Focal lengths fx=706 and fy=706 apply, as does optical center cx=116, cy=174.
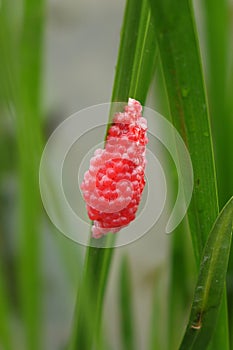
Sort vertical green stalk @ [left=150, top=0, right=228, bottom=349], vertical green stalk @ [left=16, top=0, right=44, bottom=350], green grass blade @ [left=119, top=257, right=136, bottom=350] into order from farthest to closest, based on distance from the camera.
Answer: green grass blade @ [left=119, top=257, right=136, bottom=350] → vertical green stalk @ [left=16, top=0, right=44, bottom=350] → vertical green stalk @ [left=150, top=0, right=228, bottom=349]

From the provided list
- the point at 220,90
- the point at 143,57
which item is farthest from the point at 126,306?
the point at 143,57

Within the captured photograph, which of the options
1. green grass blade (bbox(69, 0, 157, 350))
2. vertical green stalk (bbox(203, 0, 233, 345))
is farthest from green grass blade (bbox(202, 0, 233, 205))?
green grass blade (bbox(69, 0, 157, 350))

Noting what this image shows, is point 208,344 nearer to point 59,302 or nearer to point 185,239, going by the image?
point 185,239

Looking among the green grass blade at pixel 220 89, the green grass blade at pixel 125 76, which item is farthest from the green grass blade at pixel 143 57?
the green grass blade at pixel 220 89

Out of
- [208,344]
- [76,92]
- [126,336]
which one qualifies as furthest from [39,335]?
[76,92]

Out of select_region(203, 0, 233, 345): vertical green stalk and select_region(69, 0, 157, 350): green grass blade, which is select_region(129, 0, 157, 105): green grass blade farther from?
select_region(203, 0, 233, 345): vertical green stalk

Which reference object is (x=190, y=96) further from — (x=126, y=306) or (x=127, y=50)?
(x=126, y=306)
